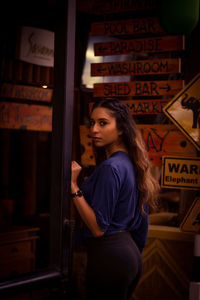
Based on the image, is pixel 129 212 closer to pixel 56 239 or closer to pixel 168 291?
pixel 56 239

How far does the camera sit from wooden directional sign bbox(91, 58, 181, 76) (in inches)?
140

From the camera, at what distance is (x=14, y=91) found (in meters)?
4.98

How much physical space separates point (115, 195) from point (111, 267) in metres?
0.41

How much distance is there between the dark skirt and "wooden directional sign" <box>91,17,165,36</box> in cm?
204

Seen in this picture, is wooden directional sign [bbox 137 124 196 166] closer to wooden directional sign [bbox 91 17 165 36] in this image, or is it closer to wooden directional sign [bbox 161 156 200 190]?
wooden directional sign [bbox 161 156 200 190]

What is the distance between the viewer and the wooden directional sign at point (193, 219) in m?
3.41

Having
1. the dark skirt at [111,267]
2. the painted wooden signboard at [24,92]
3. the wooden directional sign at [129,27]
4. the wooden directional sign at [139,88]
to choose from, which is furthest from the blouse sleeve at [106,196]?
the painted wooden signboard at [24,92]

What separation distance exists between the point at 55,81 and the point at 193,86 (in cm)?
177

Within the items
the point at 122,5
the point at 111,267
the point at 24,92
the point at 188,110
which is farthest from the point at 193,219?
the point at 24,92

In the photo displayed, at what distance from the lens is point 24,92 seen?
504cm

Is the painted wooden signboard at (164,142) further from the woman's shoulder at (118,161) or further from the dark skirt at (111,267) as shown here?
the dark skirt at (111,267)

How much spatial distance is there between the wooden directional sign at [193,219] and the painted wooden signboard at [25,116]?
244cm

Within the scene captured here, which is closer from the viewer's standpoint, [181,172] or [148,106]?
[181,172]

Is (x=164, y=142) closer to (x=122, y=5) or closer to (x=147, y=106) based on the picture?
(x=147, y=106)
